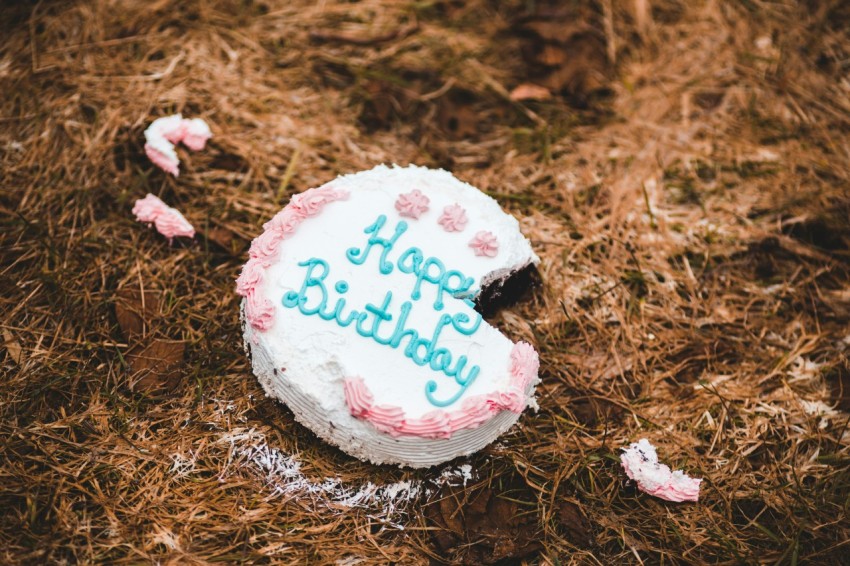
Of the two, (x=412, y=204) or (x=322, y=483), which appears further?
(x=412, y=204)

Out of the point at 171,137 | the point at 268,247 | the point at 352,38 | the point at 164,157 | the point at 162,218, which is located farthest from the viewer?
the point at 352,38

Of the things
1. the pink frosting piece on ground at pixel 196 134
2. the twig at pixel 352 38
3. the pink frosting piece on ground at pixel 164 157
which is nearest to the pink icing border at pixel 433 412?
the pink frosting piece on ground at pixel 164 157

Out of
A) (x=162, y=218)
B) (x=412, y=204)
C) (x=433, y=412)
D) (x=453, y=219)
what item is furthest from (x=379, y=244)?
(x=162, y=218)

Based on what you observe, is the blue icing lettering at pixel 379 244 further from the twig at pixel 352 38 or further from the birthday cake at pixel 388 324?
the twig at pixel 352 38

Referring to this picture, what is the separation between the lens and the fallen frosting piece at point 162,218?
12.2 ft

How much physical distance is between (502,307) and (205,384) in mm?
1581

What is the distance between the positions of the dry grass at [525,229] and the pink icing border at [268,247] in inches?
20.7

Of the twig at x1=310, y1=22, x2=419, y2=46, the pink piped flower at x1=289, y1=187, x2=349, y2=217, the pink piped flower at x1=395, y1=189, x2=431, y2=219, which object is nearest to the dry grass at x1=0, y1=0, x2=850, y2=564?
the twig at x1=310, y1=22, x2=419, y2=46

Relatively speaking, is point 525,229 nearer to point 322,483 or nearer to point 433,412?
point 433,412

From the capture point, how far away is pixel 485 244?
3277 mm

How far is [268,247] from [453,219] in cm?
88

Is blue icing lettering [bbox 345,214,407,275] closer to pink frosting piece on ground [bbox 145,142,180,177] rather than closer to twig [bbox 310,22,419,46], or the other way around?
pink frosting piece on ground [bbox 145,142,180,177]

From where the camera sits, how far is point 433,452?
3031 mm

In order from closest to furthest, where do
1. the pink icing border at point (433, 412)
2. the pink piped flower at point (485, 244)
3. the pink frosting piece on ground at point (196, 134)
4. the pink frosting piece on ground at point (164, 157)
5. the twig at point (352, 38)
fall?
the pink icing border at point (433, 412) < the pink piped flower at point (485, 244) < the pink frosting piece on ground at point (164, 157) < the pink frosting piece on ground at point (196, 134) < the twig at point (352, 38)
